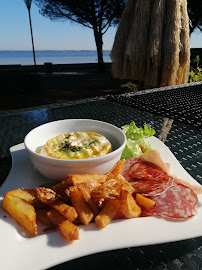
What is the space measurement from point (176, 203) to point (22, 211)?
0.62 m

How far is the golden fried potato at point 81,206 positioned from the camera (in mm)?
948

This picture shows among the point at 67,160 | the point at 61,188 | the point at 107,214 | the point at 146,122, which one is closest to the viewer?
the point at 107,214

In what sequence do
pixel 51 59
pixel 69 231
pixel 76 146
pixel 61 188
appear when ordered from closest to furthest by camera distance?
pixel 69 231 < pixel 61 188 < pixel 76 146 < pixel 51 59

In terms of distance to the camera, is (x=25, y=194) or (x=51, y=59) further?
(x=51, y=59)

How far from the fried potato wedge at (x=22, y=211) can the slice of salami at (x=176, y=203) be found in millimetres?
457

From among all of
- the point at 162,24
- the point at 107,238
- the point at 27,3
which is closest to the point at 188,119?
the point at 107,238

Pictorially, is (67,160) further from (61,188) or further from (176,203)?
(176,203)

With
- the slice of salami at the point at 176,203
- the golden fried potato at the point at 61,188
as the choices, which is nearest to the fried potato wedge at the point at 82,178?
the golden fried potato at the point at 61,188

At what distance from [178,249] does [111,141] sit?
789 mm

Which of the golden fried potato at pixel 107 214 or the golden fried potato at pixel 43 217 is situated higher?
the golden fried potato at pixel 107 214

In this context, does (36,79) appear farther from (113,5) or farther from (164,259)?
(164,259)

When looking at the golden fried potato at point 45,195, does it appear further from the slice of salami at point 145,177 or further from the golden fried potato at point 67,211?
the slice of salami at point 145,177

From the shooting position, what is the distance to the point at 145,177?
121cm

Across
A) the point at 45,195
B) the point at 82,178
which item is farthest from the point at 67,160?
the point at 45,195
